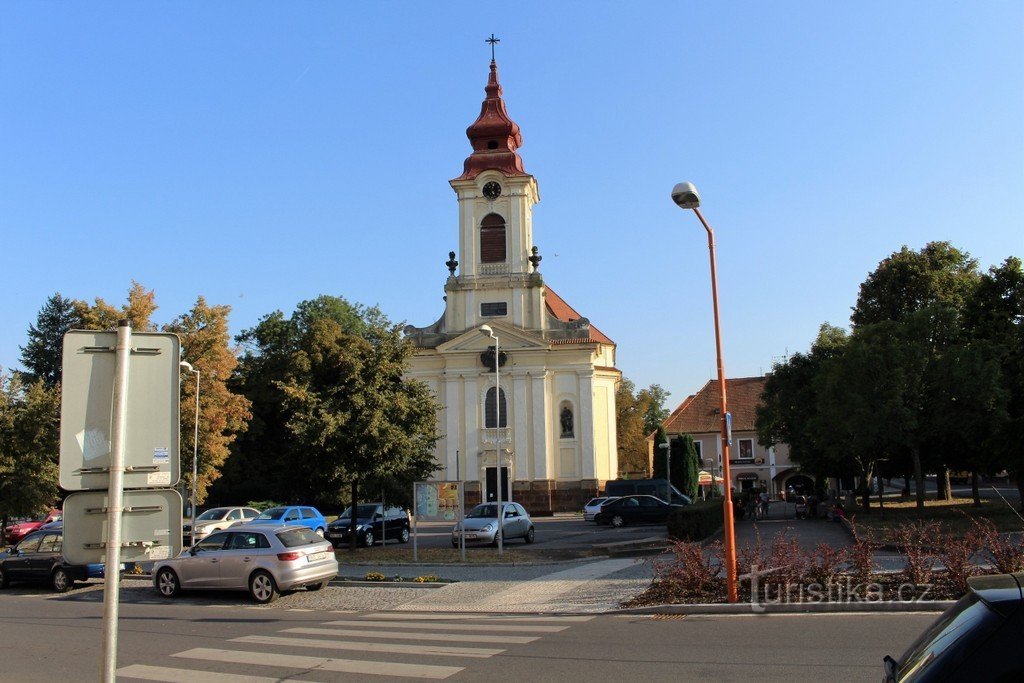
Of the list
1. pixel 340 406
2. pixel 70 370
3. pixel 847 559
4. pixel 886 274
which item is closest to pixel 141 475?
pixel 70 370

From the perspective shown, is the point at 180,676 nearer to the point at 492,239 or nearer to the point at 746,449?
the point at 492,239

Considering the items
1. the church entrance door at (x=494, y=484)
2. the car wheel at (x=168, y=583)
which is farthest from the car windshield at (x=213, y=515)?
the church entrance door at (x=494, y=484)

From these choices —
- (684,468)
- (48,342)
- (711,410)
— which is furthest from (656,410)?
(48,342)

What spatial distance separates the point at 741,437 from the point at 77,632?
6921 cm

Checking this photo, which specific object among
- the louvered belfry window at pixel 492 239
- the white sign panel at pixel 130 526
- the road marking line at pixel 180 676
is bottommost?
the road marking line at pixel 180 676

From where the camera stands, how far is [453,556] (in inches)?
1021

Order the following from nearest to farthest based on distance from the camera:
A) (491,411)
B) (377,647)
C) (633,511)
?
(377,647)
(633,511)
(491,411)

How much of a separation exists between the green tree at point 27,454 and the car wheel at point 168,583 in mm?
15310

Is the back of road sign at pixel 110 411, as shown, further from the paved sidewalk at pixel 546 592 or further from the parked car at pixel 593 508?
the parked car at pixel 593 508

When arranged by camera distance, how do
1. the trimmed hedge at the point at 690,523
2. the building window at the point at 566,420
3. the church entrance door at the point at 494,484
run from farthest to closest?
the building window at the point at 566,420 → the church entrance door at the point at 494,484 → the trimmed hedge at the point at 690,523

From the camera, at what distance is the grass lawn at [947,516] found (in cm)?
2709

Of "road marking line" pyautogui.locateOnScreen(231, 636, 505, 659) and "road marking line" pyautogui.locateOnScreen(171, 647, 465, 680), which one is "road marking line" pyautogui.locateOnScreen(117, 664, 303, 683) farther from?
"road marking line" pyautogui.locateOnScreen(231, 636, 505, 659)

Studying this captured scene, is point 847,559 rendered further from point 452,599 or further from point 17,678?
point 17,678

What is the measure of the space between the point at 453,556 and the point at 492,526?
3.82 meters
